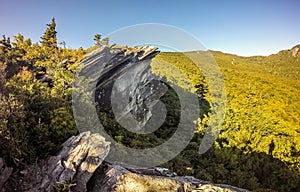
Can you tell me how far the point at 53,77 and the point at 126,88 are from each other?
22.0ft

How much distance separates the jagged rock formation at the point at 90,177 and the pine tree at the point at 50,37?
72.0 feet

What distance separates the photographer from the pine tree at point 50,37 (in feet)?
92.0

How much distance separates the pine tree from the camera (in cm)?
2805

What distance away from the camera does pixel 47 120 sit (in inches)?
495

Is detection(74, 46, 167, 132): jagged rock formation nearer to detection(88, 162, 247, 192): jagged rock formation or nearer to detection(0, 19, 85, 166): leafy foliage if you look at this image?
detection(0, 19, 85, 166): leafy foliage

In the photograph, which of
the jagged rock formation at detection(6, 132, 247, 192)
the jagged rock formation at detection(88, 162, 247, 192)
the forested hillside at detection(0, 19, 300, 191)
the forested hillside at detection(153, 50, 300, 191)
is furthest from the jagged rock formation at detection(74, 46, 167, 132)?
the jagged rock formation at detection(88, 162, 247, 192)

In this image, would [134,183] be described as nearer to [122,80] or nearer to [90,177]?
[90,177]

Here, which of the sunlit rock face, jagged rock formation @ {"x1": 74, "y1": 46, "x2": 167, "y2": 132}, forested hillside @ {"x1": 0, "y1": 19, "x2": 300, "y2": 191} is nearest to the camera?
forested hillside @ {"x1": 0, "y1": 19, "x2": 300, "y2": 191}

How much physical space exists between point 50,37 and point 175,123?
20037mm

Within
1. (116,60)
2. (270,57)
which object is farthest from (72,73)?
(270,57)

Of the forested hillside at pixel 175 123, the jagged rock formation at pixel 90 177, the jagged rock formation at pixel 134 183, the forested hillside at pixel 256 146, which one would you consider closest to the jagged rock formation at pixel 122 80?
the forested hillside at pixel 175 123

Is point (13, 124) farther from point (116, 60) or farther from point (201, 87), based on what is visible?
point (201, 87)

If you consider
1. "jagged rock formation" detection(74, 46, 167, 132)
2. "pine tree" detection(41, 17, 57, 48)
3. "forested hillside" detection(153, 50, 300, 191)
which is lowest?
"forested hillside" detection(153, 50, 300, 191)

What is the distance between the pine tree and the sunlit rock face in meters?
10.9
